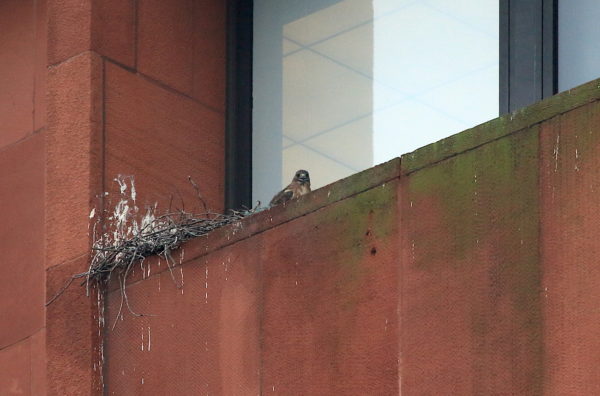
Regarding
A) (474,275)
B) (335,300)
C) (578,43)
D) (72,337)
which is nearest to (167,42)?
(72,337)

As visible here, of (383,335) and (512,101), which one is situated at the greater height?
(512,101)

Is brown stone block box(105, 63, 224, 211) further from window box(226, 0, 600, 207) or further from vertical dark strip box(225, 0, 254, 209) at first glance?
window box(226, 0, 600, 207)

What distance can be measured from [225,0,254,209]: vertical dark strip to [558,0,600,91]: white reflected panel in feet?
7.61

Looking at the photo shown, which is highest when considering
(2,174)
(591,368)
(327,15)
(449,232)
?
(327,15)

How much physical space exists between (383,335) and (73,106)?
279cm

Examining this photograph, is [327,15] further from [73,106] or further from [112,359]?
[112,359]

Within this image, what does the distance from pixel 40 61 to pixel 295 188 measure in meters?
1.76

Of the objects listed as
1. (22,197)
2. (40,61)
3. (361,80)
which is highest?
(40,61)

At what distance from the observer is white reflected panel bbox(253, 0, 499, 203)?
41.5 ft

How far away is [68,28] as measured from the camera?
12.8m

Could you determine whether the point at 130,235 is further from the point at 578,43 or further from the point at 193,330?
the point at 578,43

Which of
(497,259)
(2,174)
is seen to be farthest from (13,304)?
(497,259)

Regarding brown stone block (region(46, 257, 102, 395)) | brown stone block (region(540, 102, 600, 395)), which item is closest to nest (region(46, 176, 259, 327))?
brown stone block (region(46, 257, 102, 395))

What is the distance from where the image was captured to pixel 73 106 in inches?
500
